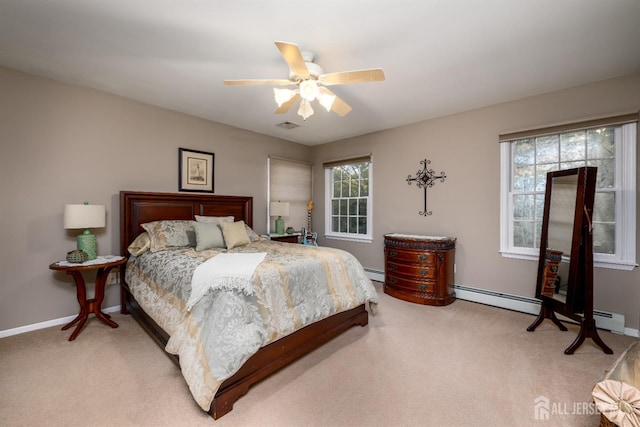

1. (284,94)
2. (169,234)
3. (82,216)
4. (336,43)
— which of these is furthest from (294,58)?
(82,216)

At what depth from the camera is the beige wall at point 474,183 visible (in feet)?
9.06

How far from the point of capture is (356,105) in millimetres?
3438

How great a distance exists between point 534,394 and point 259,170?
13.9ft

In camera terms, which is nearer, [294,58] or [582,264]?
[294,58]

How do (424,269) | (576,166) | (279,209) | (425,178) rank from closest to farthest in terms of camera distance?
(576,166), (424,269), (425,178), (279,209)

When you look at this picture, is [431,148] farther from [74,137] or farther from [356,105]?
[74,137]

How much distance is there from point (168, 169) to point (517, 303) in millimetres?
4710

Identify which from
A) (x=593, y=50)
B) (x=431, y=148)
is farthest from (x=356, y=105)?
(x=593, y=50)

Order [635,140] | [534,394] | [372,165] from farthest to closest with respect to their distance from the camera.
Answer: [372,165]
[635,140]
[534,394]

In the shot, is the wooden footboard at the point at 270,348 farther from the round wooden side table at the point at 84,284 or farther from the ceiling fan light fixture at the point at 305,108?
the ceiling fan light fixture at the point at 305,108

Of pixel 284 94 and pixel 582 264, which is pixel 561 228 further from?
pixel 284 94

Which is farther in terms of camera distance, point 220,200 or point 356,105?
point 220,200

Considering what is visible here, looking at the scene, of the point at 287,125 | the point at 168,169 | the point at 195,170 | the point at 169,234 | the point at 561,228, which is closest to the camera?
the point at 561,228

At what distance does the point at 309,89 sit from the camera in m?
2.17
